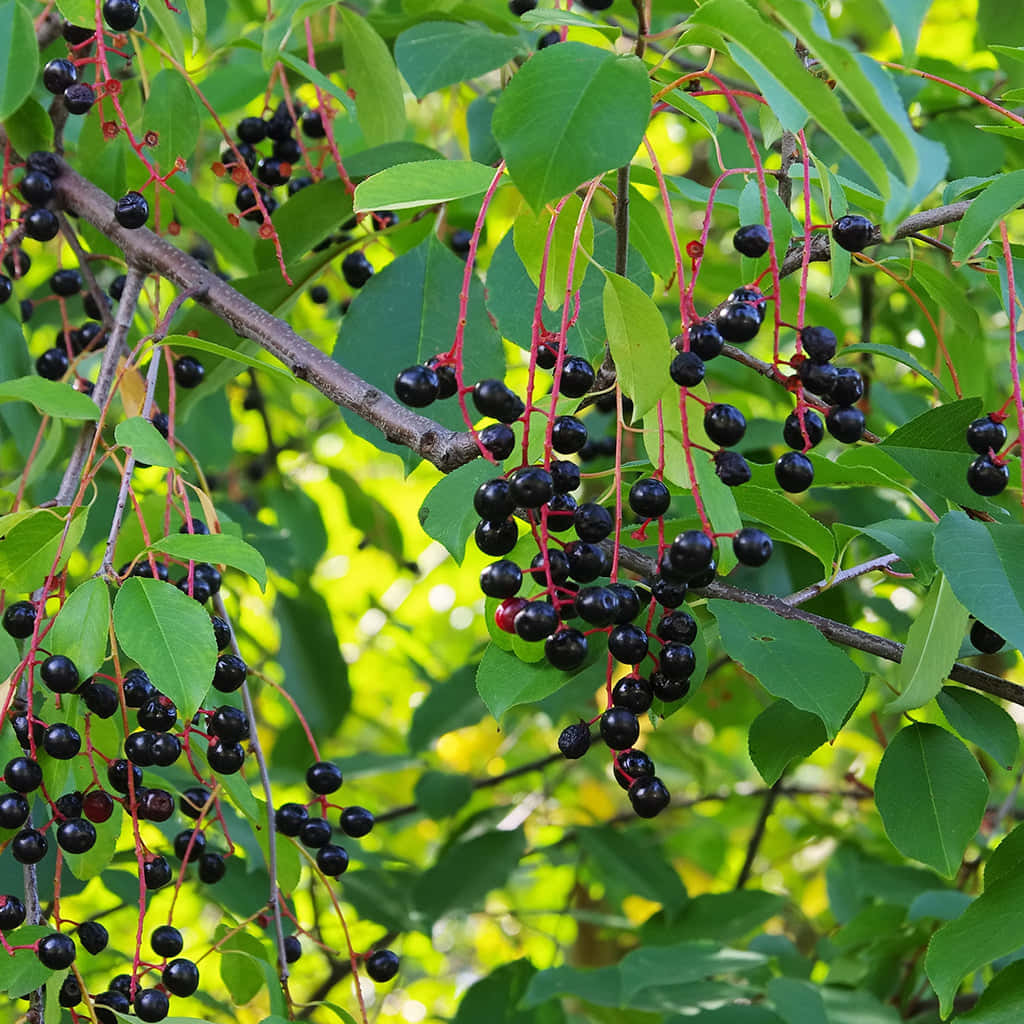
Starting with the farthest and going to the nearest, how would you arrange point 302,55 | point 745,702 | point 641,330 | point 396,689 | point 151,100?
point 396,689 → point 745,702 → point 302,55 → point 151,100 → point 641,330

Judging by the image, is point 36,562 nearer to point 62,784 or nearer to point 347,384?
point 62,784

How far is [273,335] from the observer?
3.40 feet

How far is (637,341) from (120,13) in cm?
60

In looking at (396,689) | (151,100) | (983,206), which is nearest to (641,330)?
(983,206)

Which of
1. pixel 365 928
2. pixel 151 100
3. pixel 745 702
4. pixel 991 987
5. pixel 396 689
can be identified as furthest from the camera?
pixel 396 689

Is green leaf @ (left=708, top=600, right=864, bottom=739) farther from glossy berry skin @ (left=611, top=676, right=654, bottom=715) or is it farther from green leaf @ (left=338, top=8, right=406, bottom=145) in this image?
green leaf @ (left=338, top=8, right=406, bottom=145)

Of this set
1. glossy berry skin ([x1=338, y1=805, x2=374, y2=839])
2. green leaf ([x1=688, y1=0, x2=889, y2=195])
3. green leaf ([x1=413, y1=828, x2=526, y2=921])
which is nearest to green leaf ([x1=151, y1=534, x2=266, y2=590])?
glossy berry skin ([x1=338, y1=805, x2=374, y2=839])

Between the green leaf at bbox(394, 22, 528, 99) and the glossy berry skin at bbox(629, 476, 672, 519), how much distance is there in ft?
2.10

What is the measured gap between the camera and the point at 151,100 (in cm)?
120

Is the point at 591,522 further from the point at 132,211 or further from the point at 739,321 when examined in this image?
the point at 132,211

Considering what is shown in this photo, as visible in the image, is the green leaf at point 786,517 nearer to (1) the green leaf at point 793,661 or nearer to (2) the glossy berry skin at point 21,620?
(1) the green leaf at point 793,661

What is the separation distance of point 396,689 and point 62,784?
240 centimetres

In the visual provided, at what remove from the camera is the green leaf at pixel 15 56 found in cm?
108

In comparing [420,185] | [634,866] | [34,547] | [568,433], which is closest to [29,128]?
[34,547]
